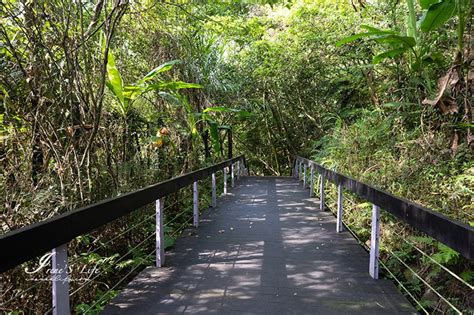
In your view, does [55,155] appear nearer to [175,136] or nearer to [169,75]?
[175,136]

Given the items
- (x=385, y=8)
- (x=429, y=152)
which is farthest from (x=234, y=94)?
(x=429, y=152)

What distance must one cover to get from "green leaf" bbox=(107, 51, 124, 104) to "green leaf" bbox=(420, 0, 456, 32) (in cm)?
372

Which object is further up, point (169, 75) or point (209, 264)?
point (169, 75)

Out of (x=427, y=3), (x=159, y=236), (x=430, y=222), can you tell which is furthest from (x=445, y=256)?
(x=427, y=3)

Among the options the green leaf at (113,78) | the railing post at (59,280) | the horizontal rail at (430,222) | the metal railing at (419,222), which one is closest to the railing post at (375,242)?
the metal railing at (419,222)

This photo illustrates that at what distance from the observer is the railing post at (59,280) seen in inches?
71.0

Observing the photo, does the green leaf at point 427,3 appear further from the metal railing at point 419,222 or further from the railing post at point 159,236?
the railing post at point 159,236

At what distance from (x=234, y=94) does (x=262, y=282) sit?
8.13 meters

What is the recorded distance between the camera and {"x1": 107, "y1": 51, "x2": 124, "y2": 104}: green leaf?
150 inches

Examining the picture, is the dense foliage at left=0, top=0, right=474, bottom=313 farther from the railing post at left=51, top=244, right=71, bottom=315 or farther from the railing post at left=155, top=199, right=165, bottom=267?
the railing post at left=51, top=244, right=71, bottom=315

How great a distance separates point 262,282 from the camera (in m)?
2.84

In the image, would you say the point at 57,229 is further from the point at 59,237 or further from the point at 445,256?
the point at 445,256

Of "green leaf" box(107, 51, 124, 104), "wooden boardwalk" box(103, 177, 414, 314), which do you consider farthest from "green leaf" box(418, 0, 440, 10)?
"green leaf" box(107, 51, 124, 104)

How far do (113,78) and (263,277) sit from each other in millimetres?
2630
